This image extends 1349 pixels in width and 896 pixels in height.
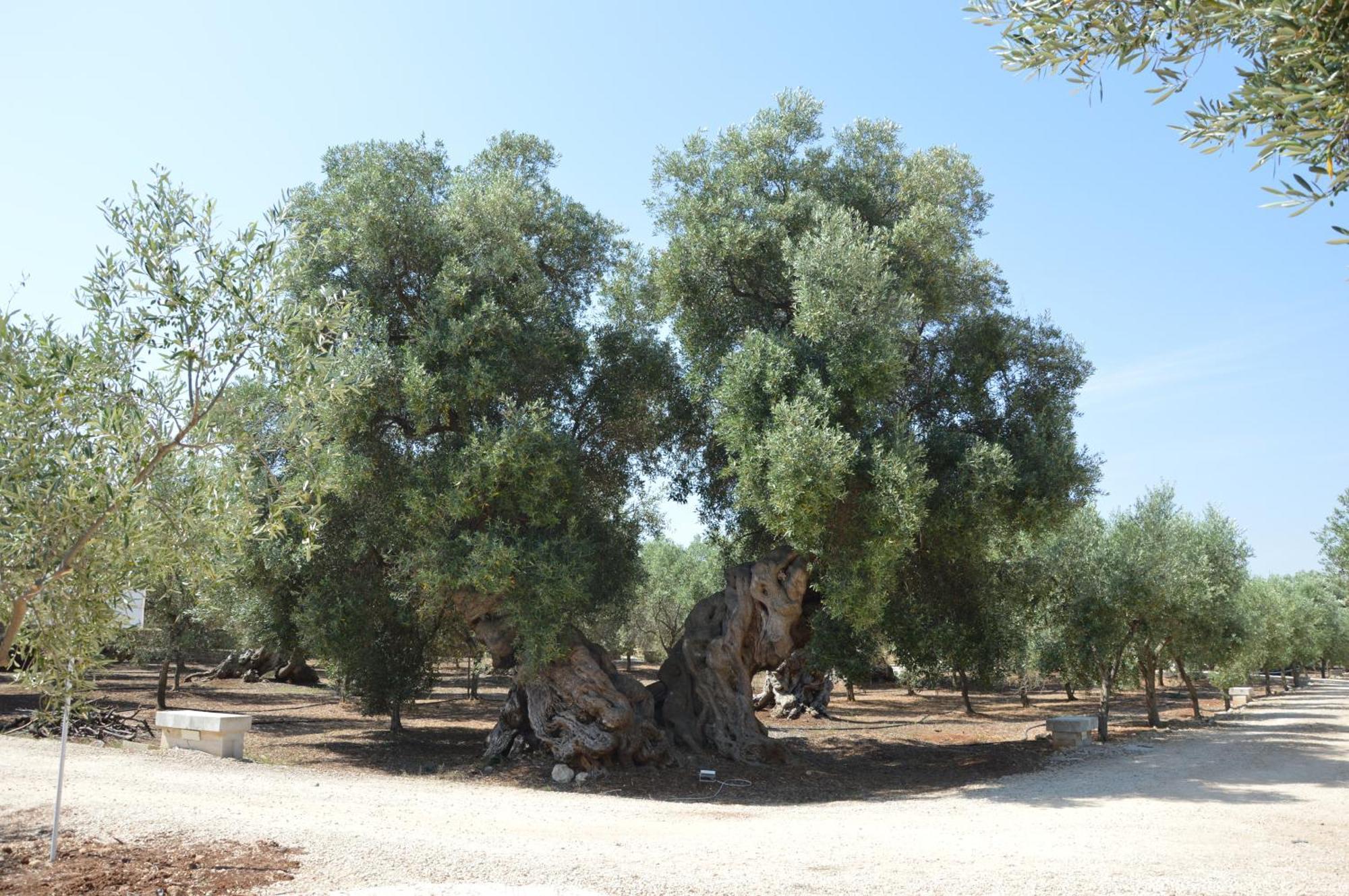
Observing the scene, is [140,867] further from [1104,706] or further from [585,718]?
[1104,706]

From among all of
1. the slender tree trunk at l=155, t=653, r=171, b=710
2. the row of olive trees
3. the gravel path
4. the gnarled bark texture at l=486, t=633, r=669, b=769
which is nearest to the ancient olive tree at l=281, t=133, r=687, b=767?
the gnarled bark texture at l=486, t=633, r=669, b=769

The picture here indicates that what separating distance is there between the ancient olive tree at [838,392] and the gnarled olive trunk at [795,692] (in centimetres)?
1116

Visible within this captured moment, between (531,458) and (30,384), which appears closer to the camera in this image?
(30,384)

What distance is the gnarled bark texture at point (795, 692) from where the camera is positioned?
1148 inches

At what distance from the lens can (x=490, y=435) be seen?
1502cm

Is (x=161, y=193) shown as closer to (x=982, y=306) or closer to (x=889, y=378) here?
(x=889, y=378)

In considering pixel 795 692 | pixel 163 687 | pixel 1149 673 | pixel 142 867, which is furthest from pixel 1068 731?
pixel 163 687

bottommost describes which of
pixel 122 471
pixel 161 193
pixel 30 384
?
pixel 122 471

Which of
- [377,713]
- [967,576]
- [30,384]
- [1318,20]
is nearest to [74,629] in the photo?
[30,384]

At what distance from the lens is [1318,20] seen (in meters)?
4.47

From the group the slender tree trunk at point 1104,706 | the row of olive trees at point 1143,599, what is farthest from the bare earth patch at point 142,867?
the slender tree trunk at point 1104,706

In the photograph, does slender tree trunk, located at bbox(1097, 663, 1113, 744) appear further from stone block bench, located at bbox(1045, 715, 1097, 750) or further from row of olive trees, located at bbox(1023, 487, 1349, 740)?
stone block bench, located at bbox(1045, 715, 1097, 750)

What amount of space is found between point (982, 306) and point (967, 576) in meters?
6.20

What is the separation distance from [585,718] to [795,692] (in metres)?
15.3
